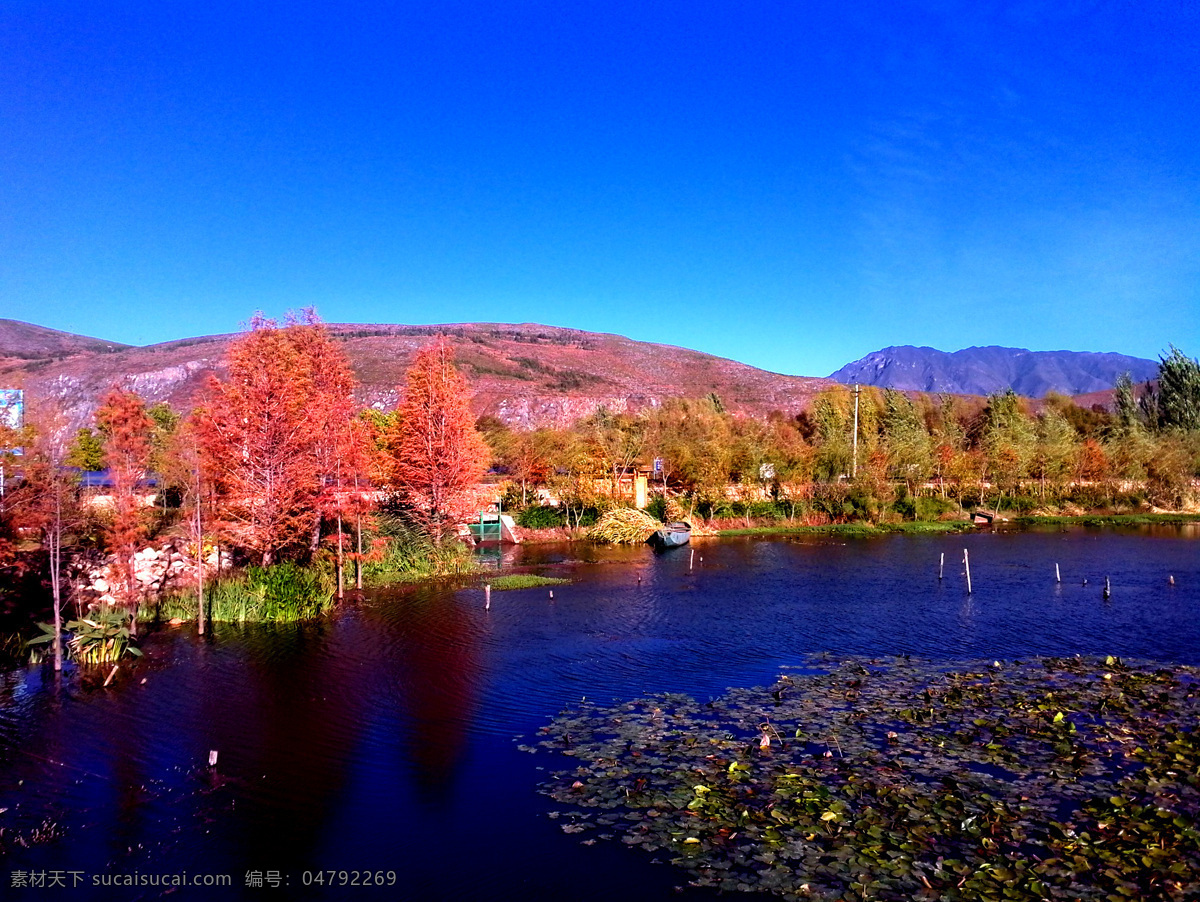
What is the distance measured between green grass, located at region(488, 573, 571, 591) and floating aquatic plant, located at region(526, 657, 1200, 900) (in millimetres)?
12177

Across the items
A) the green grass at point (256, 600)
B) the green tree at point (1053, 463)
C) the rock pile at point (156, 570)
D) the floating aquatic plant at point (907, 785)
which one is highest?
the green tree at point (1053, 463)

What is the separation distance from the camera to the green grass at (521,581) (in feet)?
83.1

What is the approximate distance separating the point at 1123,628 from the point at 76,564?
2577 centimetres

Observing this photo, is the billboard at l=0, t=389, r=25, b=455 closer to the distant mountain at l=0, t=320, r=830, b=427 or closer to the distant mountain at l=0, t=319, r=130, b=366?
the distant mountain at l=0, t=320, r=830, b=427

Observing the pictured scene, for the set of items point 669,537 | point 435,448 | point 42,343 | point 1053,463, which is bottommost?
point 669,537

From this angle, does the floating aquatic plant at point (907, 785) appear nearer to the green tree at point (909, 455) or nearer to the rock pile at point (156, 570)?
the rock pile at point (156, 570)

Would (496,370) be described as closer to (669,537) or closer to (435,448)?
(669,537)

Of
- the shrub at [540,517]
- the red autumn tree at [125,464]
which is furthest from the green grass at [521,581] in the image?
the shrub at [540,517]

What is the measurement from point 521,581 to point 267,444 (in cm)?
927

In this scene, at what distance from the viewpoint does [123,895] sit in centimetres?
772

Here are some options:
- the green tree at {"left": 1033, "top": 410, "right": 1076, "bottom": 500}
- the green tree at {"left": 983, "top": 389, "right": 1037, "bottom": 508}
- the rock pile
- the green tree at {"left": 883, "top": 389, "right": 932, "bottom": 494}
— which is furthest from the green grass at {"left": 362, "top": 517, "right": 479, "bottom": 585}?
the green tree at {"left": 1033, "top": 410, "right": 1076, "bottom": 500}

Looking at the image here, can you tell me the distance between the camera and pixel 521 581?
85.1 ft

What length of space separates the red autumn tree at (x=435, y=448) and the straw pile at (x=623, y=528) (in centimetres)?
1077

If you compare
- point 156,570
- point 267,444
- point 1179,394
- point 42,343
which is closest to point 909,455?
point 1179,394
